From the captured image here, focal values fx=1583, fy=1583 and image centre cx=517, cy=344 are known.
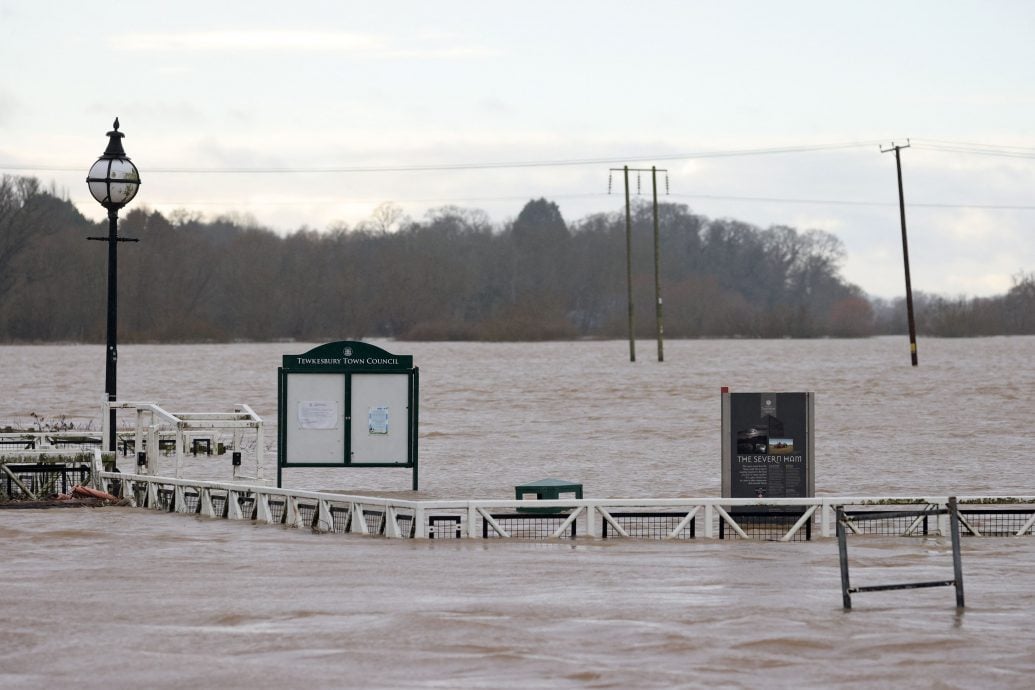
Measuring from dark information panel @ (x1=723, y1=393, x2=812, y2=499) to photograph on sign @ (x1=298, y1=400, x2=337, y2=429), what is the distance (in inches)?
260

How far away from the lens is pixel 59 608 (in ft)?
43.8

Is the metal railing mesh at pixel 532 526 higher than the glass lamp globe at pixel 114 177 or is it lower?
lower

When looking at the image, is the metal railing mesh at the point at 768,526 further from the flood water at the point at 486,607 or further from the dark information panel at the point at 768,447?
the dark information panel at the point at 768,447

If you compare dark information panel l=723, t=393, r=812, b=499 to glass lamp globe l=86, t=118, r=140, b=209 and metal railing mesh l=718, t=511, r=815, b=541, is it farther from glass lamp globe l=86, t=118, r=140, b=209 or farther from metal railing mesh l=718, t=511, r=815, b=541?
glass lamp globe l=86, t=118, r=140, b=209

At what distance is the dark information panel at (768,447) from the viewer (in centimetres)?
1992

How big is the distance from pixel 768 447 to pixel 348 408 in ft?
22.5

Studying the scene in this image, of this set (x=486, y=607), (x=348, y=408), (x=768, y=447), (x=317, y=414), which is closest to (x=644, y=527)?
(x=768, y=447)

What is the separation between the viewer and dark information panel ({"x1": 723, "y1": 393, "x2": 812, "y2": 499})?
19.9 meters

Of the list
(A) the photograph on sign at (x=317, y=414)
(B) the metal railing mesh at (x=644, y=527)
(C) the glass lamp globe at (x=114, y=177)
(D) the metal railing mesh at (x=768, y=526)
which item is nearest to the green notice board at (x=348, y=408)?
(A) the photograph on sign at (x=317, y=414)

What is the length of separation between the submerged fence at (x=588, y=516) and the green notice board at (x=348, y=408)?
2462 mm

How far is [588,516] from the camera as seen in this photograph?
18406 mm

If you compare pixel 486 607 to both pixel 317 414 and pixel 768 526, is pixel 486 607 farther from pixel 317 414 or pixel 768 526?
pixel 317 414

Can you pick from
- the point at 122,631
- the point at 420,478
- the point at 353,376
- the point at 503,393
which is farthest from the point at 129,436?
the point at 503,393

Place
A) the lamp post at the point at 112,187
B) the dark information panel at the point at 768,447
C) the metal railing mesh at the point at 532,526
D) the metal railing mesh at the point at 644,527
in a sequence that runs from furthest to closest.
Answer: the lamp post at the point at 112,187 → the dark information panel at the point at 768,447 → the metal railing mesh at the point at 644,527 → the metal railing mesh at the point at 532,526
